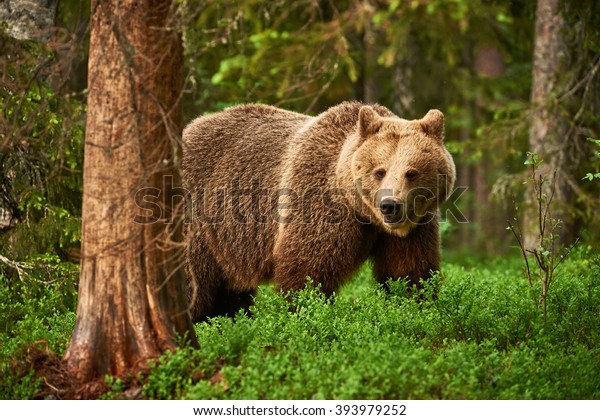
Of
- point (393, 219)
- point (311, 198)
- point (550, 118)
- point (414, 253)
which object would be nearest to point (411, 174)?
point (393, 219)

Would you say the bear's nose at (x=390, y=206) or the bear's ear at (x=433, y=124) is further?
the bear's ear at (x=433, y=124)

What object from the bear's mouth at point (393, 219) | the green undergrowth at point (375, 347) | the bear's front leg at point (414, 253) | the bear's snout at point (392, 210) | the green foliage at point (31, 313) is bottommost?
the green foliage at point (31, 313)

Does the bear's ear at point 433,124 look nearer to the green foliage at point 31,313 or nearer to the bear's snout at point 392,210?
the bear's snout at point 392,210

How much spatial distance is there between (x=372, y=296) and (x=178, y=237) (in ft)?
7.83

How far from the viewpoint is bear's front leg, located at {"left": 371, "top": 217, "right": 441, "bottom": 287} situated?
712 cm

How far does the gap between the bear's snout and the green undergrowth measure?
57 centimetres

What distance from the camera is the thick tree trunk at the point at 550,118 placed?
1067 cm

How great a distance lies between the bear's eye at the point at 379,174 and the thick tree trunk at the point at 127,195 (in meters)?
2.36

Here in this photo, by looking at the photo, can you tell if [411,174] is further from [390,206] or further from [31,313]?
[31,313]

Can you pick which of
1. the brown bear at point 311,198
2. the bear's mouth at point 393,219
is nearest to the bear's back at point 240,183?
the brown bear at point 311,198

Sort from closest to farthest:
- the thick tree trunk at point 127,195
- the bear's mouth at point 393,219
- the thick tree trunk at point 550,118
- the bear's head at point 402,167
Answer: the thick tree trunk at point 127,195, the bear's mouth at point 393,219, the bear's head at point 402,167, the thick tree trunk at point 550,118

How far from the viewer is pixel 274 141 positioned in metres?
7.89

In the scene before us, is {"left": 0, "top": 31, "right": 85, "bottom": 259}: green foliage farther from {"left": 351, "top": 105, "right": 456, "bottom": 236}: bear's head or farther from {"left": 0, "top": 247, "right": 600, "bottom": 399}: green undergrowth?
{"left": 351, "top": 105, "right": 456, "bottom": 236}: bear's head

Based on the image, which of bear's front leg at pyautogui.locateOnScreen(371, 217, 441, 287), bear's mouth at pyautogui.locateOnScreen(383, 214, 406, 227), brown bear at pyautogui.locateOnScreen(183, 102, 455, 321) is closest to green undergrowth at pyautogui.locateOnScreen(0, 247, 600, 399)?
bear's front leg at pyautogui.locateOnScreen(371, 217, 441, 287)
